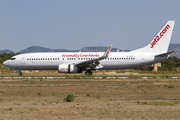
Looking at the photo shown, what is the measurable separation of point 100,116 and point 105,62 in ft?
80.2

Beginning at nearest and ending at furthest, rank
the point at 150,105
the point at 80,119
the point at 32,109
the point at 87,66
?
the point at 80,119 < the point at 32,109 < the point at 150,105 < the point at 87,66

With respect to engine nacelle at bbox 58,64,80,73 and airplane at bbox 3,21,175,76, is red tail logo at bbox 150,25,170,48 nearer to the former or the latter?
airplane at bbox 3,21,175,76

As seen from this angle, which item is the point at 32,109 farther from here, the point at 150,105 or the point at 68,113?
the point at 150,105

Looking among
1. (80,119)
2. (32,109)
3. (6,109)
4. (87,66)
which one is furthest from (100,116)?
(87,66)

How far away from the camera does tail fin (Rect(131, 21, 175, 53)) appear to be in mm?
35281

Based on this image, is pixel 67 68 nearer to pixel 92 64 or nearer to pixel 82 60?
pixel 82 60

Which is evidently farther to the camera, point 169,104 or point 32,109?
point 169,104


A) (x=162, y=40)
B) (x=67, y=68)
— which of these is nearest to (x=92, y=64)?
(x=67, y=68)

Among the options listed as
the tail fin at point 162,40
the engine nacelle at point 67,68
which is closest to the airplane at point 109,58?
the tail fin at point 162,40

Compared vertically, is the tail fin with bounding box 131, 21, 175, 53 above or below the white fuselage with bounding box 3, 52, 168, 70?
above

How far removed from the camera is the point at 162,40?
35.3 metres

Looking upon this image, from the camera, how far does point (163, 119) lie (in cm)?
971

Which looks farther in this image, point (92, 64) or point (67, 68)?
point (92, 64)

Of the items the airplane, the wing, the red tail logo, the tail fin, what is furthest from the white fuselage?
the red tail logo
